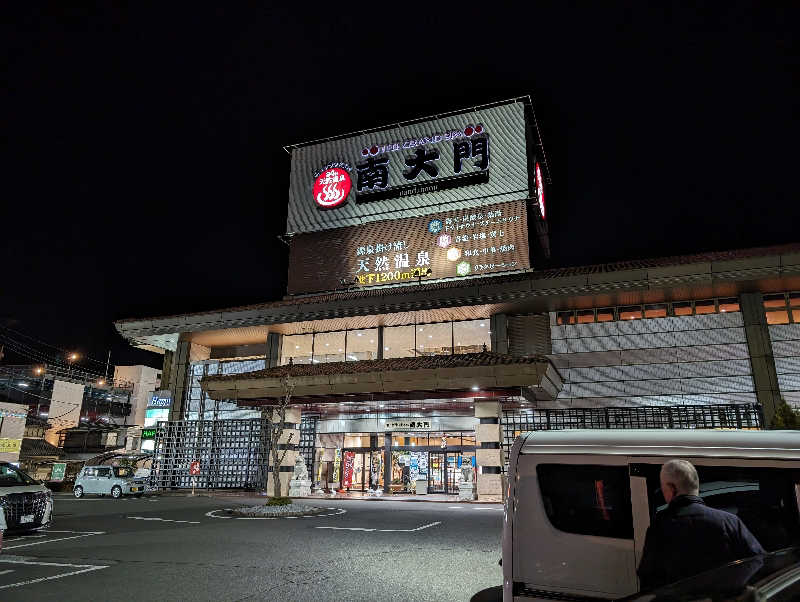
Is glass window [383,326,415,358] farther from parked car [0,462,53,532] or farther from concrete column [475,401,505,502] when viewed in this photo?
parked car [0,462,53,532]

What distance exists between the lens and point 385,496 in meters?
26.7

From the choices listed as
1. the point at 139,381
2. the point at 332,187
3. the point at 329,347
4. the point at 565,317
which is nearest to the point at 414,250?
the point at 332,187

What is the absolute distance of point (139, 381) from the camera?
72.2 metres

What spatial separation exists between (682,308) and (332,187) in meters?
19.2

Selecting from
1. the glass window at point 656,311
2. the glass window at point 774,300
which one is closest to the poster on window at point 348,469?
the glass window at point 656,311

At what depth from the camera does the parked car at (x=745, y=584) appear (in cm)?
151

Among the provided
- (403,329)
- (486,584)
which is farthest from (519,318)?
(486,584)

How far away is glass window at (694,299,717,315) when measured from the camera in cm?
2486

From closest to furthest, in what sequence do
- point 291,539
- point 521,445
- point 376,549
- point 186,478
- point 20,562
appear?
point 521,445 < point 20,562 < point 376,549 < point 291,539 < point 186,478

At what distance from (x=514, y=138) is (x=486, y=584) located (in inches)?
980

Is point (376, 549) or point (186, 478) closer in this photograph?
point (376, 549)

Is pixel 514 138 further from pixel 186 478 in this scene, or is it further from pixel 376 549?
pixel 186 478

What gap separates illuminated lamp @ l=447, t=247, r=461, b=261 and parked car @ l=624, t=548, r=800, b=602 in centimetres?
2552

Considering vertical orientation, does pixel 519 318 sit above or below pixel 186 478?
above
